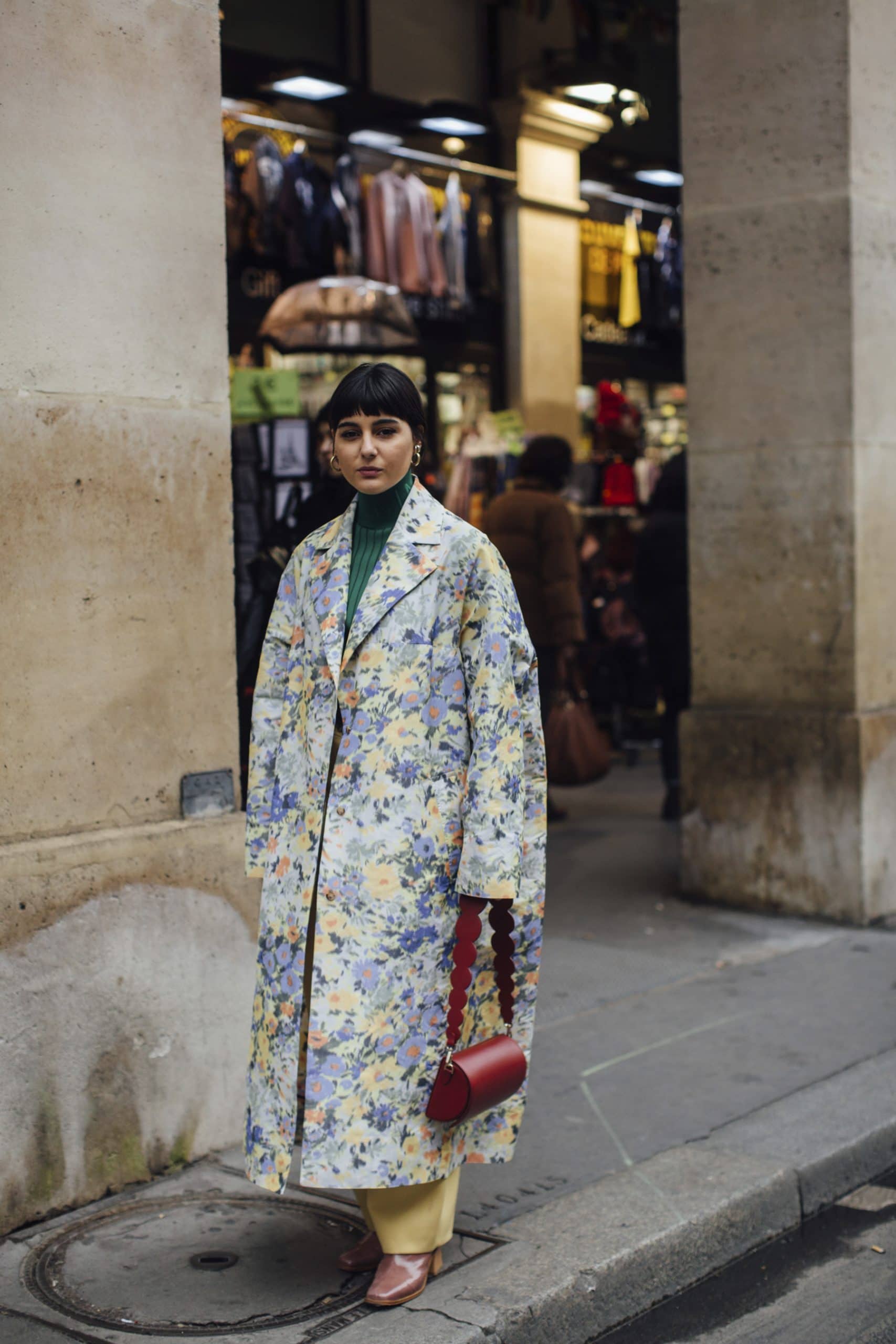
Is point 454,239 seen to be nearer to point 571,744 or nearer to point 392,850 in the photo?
point 571,744

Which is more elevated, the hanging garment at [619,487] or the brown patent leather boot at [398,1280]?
the hanging garment at [619,487]

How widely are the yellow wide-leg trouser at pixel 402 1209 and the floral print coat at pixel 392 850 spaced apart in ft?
0.16

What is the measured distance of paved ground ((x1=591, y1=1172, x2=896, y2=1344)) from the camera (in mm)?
3484

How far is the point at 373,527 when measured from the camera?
3455 mm

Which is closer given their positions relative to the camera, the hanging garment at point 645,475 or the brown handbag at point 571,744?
the brown handbag at point 571,744

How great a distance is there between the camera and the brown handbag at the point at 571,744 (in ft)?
26.6

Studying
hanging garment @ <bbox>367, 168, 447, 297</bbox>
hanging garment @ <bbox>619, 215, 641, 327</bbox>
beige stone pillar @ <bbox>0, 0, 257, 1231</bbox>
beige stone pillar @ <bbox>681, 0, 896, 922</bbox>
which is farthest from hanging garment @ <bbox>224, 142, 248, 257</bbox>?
beige stone pillar @ <bbox>0, 0, 257, 1231</bbox>

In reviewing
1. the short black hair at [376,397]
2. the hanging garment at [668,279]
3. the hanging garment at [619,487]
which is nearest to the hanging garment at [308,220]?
the hanging garment at [619,487]

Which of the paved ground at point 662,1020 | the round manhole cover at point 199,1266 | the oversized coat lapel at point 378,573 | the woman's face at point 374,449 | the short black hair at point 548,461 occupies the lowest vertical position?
the paved ground at point 662,1020

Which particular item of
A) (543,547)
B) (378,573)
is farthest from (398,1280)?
(543,547)

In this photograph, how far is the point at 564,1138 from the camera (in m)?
4.41

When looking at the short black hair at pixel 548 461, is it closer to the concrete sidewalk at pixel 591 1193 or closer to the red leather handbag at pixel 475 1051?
the concrete sidewalk at pixel 591 1193

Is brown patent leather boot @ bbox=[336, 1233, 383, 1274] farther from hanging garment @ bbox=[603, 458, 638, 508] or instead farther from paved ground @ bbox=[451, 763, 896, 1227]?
hanging garment @ bbox=[603, 458, 638, 508]

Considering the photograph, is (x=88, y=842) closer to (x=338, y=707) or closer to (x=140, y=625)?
(x=140, y=625)
